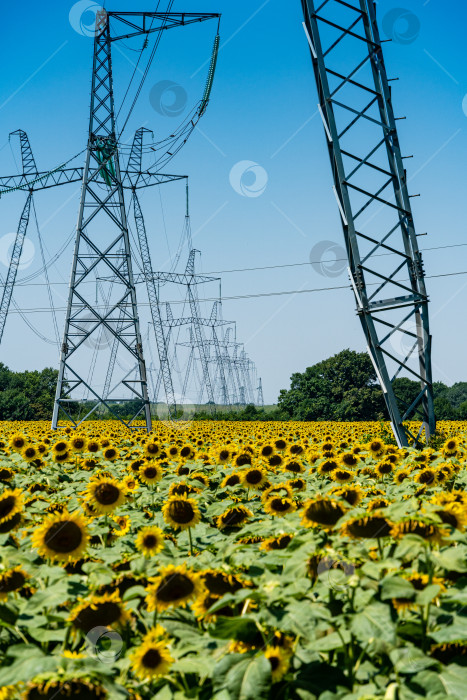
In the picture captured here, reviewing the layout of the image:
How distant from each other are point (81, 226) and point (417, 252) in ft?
26.3

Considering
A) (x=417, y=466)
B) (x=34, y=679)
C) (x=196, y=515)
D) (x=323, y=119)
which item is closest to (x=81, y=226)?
(x=323, y=119)

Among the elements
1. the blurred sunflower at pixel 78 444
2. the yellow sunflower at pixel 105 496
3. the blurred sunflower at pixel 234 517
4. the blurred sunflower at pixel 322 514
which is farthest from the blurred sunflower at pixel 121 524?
the blurred sunflower at pixel 78 444

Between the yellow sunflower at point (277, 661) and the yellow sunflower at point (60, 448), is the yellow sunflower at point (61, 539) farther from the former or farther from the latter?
the yellow sunflower at point (60, 448)

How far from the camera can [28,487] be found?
16.3 ft

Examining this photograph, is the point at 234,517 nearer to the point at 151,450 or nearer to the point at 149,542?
the point at 149,542

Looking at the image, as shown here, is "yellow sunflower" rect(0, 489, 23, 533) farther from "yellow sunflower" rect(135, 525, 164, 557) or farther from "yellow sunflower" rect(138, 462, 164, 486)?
"yellow sunflower" rect(138, 462, 164, 486)

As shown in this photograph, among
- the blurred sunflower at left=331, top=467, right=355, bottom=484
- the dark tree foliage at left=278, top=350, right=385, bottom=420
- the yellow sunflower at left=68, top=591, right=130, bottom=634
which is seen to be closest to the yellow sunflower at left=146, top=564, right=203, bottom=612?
the yellow sunflower at left=68, top=591, right=130, bottom=634

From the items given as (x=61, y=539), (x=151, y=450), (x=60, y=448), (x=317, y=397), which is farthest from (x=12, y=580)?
(x=317, y=397)

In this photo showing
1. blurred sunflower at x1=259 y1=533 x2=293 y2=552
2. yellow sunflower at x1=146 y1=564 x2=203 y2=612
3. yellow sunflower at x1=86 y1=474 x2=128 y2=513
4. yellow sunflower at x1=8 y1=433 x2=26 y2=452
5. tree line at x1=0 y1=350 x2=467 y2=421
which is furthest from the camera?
tree line at x1=0 y1=350 x2=467 y2=421
